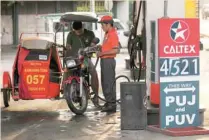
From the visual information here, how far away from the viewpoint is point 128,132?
8.17 m

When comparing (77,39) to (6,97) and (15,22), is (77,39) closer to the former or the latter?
(6,97)

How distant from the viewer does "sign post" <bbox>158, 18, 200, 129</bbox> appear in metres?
7.76

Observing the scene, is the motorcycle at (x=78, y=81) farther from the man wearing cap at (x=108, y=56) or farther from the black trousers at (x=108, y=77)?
the black trousers at (x=108, y=77)

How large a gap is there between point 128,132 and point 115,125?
0.64 m

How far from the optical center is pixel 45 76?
9.73m

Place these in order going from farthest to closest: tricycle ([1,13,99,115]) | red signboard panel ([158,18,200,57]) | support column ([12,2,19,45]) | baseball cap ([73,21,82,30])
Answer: support column ([12,2,19,45]) → baseball cap ([73,21,82,30]) → tricycle ([1,13,99,115]) → red signboard panel ([158,18,200,57])

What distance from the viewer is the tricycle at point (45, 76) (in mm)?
9719

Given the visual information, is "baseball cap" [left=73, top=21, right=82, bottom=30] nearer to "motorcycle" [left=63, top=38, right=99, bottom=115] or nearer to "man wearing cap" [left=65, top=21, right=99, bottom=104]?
"man wearing cap" [left=65, top=21, right=99, bottom=104]

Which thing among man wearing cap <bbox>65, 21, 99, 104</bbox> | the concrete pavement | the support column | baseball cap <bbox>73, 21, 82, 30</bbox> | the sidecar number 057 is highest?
the support column

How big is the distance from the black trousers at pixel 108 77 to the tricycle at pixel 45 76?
309 mm

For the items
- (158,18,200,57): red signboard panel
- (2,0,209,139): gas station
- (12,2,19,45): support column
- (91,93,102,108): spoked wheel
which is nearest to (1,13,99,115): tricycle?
(91,93,102,108): spoked wheel

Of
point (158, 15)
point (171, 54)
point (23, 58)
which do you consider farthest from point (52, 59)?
point (171, 54)

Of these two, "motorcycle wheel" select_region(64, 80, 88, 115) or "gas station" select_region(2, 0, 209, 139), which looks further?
"motorcycle wheel" select_region(64, 80, 88, 115)

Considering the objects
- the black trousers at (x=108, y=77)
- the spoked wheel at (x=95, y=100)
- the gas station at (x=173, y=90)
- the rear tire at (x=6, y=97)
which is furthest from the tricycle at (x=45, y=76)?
the gas station at (x=173, y=90)
